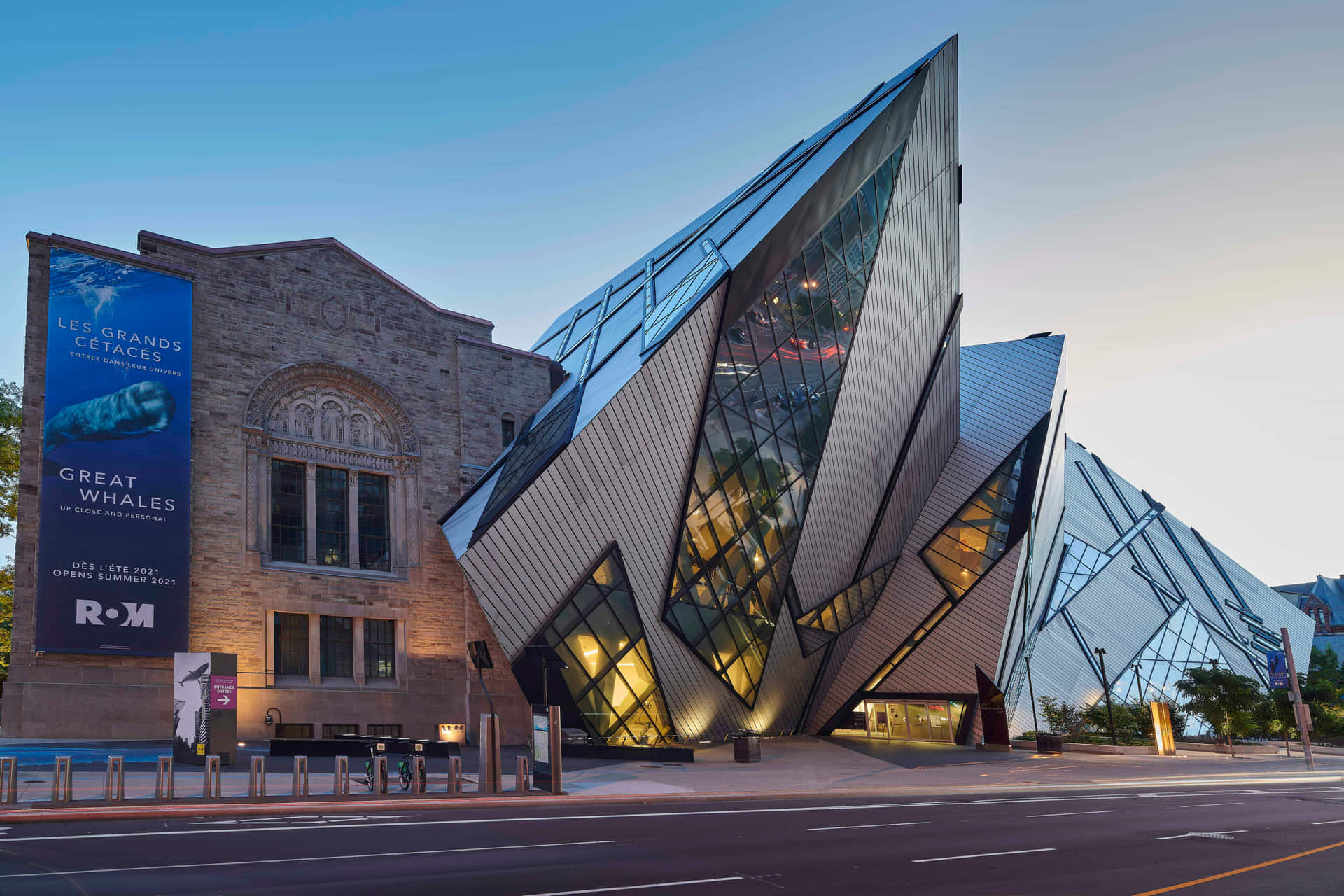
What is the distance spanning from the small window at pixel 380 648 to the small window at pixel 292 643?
2045 mm

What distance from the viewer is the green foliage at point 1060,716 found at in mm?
42812

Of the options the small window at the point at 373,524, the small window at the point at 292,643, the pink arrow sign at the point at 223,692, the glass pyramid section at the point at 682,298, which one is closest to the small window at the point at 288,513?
the small window at the point at 292,643

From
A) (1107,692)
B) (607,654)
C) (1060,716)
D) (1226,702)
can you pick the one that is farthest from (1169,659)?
(607,654)

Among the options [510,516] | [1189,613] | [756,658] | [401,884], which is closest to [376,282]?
[510,516]

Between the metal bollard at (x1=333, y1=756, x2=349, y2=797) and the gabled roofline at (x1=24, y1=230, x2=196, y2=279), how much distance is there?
19.5 m

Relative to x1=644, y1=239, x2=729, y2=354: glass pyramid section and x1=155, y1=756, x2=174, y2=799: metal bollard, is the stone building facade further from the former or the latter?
x1=155, y1=756, x2=174, y2=799: metal bollard

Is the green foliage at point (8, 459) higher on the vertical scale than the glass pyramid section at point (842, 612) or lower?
higher

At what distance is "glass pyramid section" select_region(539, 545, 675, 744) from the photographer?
1174 inches

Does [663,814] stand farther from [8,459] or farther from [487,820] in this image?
[8,459]

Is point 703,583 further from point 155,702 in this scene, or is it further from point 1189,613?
point 1189,613

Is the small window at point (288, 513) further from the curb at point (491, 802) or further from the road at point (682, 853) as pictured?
the road at point (682, 853)

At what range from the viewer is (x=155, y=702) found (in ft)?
92.3

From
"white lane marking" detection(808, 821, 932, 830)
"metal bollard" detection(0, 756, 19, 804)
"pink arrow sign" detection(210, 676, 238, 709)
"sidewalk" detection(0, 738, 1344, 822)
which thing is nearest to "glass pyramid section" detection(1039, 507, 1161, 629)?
"sidewalk" detection(0, 738, 1344, 822)

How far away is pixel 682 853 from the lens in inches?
507
